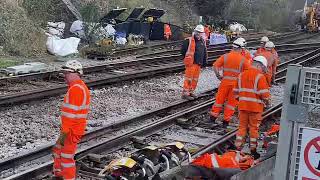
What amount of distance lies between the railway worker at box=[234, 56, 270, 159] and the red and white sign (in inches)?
202

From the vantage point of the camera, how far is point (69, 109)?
22.1 feet

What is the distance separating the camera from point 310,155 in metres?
3.51

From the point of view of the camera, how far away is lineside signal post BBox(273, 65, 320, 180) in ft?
11.4

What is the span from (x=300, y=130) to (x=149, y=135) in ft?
21.9

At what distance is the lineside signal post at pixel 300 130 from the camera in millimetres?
3488

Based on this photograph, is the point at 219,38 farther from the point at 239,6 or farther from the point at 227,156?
the point at 227,156

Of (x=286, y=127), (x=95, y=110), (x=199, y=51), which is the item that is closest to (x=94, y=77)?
(x=95, y=110)

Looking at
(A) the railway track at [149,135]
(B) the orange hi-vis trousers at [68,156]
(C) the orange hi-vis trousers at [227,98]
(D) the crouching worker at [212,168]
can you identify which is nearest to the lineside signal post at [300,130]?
(D) the crouching worker at [212,168]

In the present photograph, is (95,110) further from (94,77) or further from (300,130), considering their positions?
(300,130)

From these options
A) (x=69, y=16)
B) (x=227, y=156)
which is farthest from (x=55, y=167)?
(x=69, y=16)

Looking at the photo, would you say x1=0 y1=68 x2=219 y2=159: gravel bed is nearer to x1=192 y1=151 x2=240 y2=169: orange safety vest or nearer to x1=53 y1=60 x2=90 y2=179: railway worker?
x1=53 y1=60 x2=90 y2=179: railway worker

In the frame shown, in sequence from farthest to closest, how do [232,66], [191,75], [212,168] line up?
[191,75] < [232,66] < [212,168]

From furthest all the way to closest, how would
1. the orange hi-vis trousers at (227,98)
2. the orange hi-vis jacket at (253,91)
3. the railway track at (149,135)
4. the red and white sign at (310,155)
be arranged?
the orange hi-vis trousers at (227,98) → the orange hi-vis jacket at (253,91) → the railway track at (149,135) → the red and white sign at (310,155)

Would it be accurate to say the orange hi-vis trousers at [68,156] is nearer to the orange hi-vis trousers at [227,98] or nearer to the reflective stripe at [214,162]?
the reflective stripe at [214,162]
